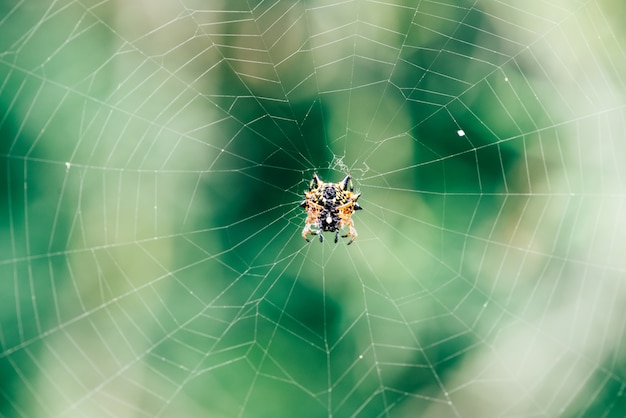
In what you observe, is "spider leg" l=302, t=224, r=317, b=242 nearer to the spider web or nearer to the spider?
the spider

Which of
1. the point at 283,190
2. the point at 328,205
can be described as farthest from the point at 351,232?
the point at 283,190

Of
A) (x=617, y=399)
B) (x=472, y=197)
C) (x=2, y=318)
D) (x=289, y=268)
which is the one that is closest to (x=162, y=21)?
(x=289, y=268)

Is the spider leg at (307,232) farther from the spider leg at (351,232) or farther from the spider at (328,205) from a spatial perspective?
the spider leg at (351,232)

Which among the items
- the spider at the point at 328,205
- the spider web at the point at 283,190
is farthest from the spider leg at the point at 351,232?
the spider web at the point at 283,190

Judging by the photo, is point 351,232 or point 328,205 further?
point 351,232

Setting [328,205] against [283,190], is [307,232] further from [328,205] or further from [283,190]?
[283,190]

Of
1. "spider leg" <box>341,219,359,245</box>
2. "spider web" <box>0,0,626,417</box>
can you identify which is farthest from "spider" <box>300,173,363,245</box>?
"spider web" <box>0,0,626,417</box>
